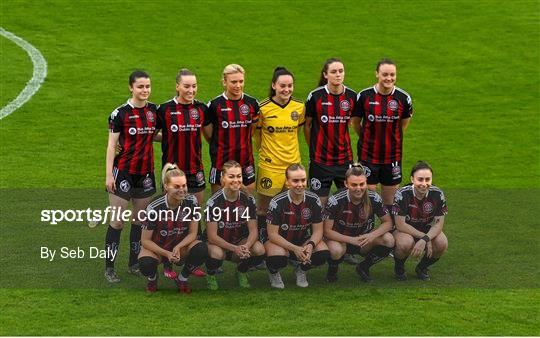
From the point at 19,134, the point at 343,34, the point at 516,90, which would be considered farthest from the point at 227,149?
the point at 343,34

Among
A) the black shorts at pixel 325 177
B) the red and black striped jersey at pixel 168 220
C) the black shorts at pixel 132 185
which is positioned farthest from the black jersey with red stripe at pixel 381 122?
the black shorts at pixel 132 185

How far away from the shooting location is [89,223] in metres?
14.6

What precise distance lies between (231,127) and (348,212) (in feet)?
5.20

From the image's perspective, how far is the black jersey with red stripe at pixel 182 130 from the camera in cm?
1271

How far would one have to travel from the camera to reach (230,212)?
40.4 ft

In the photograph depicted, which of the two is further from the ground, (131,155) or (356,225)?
(131,155)

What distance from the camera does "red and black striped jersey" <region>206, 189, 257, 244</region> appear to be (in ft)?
40.2

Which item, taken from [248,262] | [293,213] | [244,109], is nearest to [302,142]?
[244,109]

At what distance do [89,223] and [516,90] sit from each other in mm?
10035

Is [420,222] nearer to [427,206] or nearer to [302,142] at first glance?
[427,206]

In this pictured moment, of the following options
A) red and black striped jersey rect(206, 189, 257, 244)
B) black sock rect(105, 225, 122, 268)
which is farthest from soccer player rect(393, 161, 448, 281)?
black sock rect(105, 225, 122, 268)

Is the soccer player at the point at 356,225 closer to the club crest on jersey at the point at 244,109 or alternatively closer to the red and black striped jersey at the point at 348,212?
the red and black striped jersey at the point at 348,212

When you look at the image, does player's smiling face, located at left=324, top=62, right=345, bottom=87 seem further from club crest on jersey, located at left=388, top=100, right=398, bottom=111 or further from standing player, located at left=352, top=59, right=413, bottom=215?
club crest on jersey, located at left=388, top=100, right=398, bottom=111

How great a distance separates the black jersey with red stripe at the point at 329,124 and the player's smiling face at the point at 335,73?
0.18m
